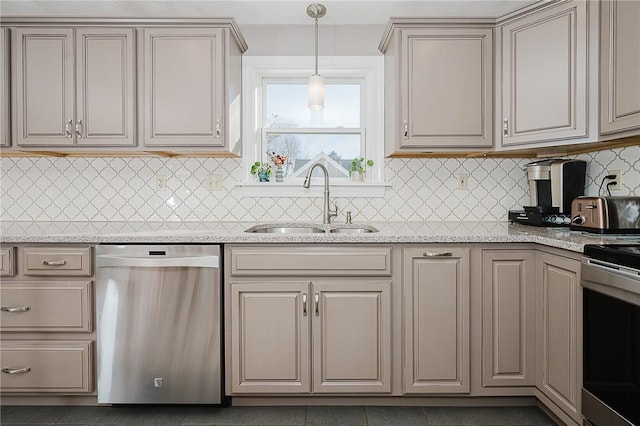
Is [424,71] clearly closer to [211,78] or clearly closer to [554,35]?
[554,35]

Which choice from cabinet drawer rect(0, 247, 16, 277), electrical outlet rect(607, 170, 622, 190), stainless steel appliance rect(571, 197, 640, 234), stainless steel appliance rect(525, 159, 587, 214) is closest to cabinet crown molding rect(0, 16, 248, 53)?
cabinet drawer rect(0, 247, 16, 277)

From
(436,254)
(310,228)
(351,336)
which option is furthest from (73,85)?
(436,254)

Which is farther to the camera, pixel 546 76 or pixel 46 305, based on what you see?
pixel 546 76

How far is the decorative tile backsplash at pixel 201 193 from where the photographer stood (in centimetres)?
295

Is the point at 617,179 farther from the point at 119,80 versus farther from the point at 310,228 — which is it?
the point at 119,80

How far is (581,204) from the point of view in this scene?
217 centimetres

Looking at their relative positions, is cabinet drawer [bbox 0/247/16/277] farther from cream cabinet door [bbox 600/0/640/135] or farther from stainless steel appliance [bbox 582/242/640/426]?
cream cabinet door [bbox 600/0/640/135]

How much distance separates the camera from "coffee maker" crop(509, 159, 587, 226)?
8.21ft

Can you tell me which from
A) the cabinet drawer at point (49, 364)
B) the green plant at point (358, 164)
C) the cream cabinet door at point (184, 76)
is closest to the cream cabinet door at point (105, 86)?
the cream cabinet door at point (184, 76)

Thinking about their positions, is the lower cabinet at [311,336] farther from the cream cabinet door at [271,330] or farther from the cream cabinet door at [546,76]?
the cream cabinet door at [546,76]

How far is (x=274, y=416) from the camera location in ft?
7.30

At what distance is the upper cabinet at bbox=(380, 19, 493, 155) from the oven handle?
1.09 m

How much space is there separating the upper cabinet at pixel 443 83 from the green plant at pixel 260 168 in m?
0.96

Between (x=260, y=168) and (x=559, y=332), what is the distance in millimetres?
2015
